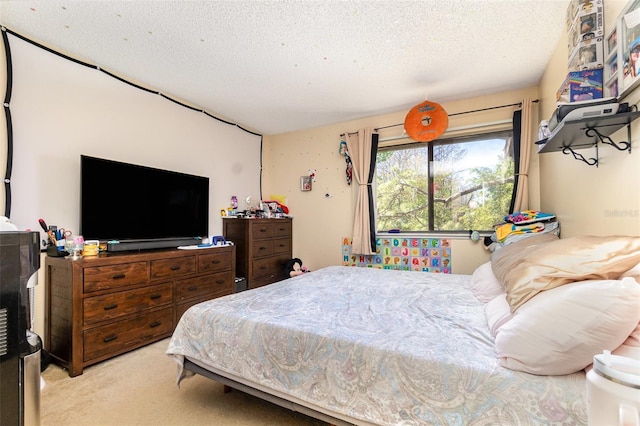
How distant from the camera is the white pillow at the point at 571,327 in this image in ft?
2.84

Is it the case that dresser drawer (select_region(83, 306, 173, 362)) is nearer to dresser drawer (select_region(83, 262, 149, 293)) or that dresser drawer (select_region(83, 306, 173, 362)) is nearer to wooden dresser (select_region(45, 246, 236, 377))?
wooden dresser (select_region(45, 246, 236, 377))

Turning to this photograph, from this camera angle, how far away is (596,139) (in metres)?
1.49

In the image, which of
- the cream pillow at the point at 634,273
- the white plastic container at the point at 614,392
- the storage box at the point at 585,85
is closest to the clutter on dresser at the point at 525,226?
the storage box at the point at 585,85

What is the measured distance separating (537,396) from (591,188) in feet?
4.46

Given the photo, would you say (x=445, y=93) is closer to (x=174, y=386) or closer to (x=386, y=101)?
(x=386, y=101)

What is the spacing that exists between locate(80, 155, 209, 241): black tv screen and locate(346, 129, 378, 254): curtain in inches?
74.6

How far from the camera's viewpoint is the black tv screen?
7.83ft

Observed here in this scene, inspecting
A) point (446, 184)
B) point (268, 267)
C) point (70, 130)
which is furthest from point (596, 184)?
point (70, 130)

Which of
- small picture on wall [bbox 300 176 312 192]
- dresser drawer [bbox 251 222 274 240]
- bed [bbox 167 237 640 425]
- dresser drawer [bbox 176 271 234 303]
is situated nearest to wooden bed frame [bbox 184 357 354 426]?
bed [bbox 167 237 640 425]

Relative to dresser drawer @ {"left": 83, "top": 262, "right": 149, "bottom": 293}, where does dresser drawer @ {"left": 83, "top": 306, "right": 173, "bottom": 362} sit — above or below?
below

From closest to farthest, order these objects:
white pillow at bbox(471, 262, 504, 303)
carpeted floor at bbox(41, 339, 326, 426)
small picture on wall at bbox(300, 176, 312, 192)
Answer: carpeted floor at bbox(41, 339, 326, 426), white pillow at bbox(471, 262, 504, 303), small picture on wall at bbox(300, 176, 312, 192)

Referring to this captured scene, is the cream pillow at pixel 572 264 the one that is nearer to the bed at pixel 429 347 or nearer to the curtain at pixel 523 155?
the bed at pixel 429 347

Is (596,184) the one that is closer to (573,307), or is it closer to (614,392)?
(573,307)

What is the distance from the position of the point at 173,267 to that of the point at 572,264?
2826 millimetres
